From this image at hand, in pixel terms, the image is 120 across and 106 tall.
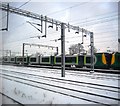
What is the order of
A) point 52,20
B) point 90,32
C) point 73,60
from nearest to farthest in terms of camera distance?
1. point 52,20
2. point 90,32
3. point 73,60

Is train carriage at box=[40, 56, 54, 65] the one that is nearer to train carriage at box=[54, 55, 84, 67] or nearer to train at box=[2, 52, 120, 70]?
train at box=[2, 52, 120, 70]

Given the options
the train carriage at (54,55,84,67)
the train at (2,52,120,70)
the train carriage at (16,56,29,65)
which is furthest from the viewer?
the train carriage at (16,56,29,65)

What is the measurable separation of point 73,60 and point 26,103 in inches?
890

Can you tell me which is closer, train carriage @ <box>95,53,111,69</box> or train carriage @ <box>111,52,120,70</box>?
train carriage @ <box>111,52,120,70</box>

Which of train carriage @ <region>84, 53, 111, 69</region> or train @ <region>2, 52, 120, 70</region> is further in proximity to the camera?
train carriage @ <region>84, 53, 111, 69</region>

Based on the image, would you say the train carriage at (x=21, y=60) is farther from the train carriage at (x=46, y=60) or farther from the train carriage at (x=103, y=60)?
the train carriage at (x=103, y=60)

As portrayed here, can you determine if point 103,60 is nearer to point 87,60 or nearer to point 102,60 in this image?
point 102,60

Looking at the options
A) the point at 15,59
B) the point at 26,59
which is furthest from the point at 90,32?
the point at 15,59

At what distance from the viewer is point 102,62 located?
24.5 m

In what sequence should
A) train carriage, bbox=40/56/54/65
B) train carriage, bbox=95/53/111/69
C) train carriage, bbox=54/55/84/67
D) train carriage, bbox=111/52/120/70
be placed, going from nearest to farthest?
train carriage, bbox=111/52/120/70, train carriage, bbox=95/53/111/69, train carriage, bbox=54/55/84/67, train carriage, bbox=40/56/54/65

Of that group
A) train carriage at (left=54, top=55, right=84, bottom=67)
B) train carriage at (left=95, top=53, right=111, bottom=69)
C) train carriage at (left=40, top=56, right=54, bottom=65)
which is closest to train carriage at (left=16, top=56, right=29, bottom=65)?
train carriage at (left=40, top=56, right=54, bottom=65)

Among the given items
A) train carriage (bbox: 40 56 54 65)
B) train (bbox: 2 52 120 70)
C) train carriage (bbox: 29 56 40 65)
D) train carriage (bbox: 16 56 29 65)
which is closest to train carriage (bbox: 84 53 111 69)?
train (bbox: 2 52 120 70)

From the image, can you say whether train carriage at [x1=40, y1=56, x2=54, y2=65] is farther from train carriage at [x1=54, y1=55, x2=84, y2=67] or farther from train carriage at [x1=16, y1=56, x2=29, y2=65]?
train carriage at [x1=16, y1=56, x2=29, y2=65]

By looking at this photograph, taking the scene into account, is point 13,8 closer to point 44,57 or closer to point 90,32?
point 90,32
